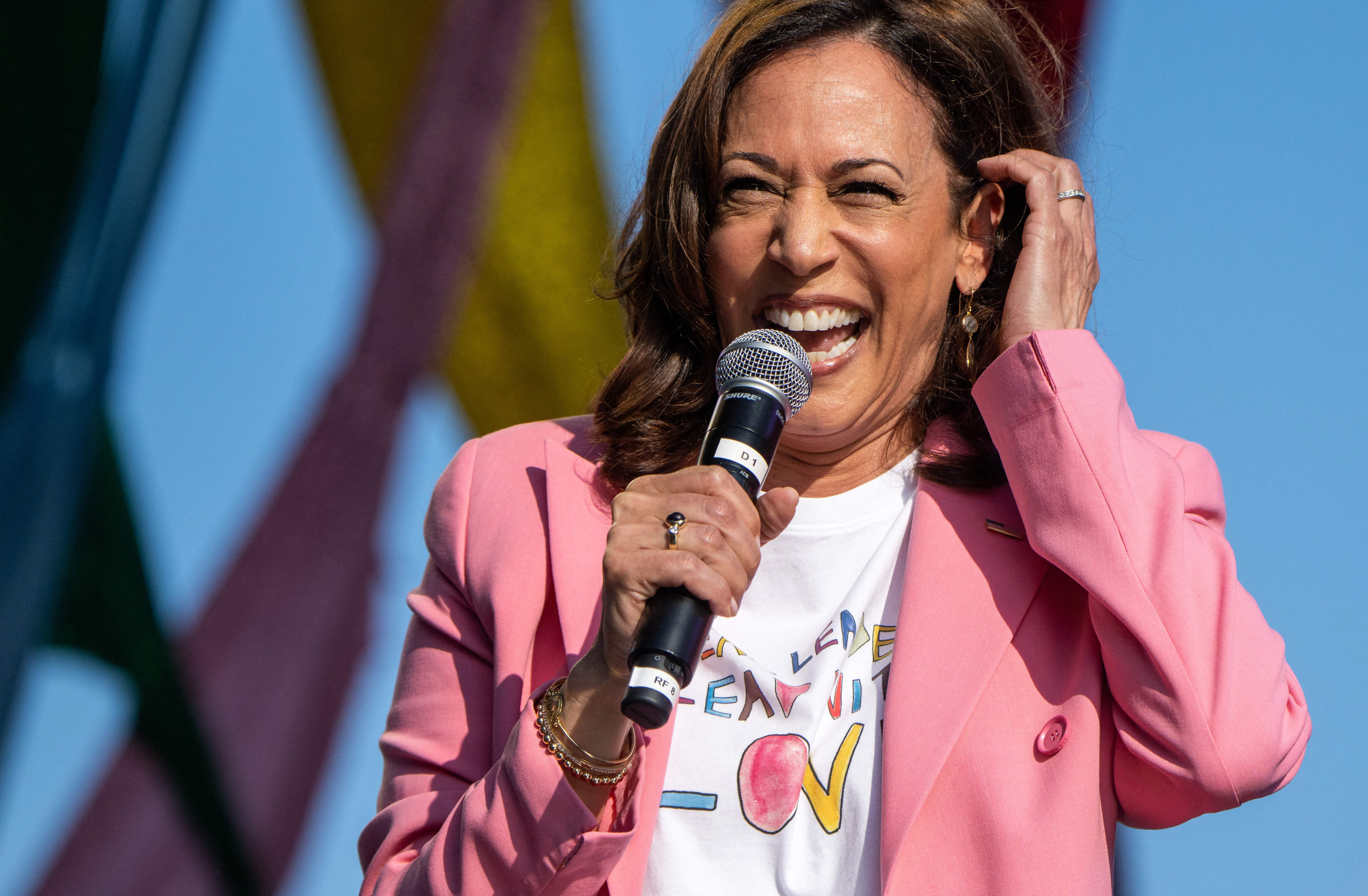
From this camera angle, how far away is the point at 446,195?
381cm

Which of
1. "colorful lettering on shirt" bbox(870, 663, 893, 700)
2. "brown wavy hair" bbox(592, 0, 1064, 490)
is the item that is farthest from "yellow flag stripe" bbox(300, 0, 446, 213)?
"colorful lettering on shirt" bbox(870, 663, 893, 700)

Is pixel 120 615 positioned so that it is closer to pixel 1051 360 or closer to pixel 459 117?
pixel 459 117

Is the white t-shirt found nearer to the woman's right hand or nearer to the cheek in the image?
the woman's right hand

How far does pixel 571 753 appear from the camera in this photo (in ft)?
4.58

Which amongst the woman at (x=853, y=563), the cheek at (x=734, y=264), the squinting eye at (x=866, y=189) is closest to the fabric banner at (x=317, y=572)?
the woman at (x=853, y=563)

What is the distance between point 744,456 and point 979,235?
92 cm

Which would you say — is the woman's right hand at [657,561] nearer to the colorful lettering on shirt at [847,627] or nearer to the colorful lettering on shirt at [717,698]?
the colorful lettering on shirt at [717,698]

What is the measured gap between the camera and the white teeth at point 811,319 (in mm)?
1801

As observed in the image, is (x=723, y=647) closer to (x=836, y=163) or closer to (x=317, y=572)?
(x=836, y=163)

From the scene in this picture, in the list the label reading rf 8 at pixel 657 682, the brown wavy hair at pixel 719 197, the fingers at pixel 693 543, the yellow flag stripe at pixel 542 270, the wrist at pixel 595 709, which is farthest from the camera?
the yellow flag stripe at pixel 542 270

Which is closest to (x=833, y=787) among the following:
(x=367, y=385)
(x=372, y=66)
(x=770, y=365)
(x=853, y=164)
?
(x=770, y=365)

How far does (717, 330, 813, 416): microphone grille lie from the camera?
1442mm

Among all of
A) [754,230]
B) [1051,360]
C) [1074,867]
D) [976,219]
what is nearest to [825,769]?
[1074,867]

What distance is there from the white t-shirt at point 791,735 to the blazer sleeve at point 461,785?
0.21 metres
